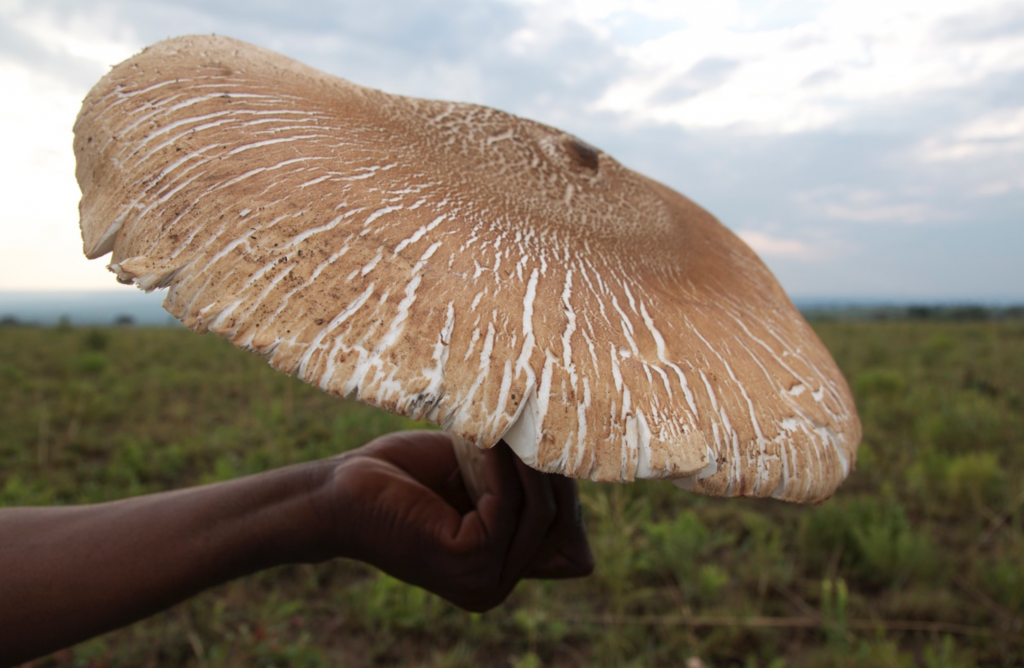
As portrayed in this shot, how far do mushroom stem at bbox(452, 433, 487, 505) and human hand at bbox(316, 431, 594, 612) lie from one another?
64mm

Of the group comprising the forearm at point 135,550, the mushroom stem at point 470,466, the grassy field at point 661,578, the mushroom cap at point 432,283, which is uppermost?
the mushroom cap at point 432,283

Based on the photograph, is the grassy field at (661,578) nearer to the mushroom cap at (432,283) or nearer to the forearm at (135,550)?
the forearm at (135,550)

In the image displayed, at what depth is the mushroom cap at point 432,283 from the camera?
801mm

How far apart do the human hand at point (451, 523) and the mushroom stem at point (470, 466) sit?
0.06 m

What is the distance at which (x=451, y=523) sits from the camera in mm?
1328

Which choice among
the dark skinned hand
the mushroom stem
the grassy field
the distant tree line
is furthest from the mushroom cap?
the distant tree line

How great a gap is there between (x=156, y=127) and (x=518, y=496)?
98 cm

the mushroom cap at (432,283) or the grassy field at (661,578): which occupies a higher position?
the mushroom cap at (432,283)

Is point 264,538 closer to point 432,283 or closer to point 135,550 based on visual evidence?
point 135,550

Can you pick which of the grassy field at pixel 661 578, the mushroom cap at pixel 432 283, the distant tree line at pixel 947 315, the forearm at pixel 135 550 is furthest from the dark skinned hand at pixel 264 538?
the distant tree line at pixel 947 315

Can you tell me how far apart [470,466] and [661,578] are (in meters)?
1.92

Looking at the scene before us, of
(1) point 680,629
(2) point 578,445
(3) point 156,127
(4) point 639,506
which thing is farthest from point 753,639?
(3) point 156,127

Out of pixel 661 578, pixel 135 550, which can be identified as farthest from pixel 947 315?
pixel 135 550

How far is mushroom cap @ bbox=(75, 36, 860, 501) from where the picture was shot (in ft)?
2.63
